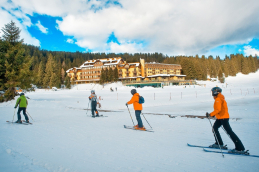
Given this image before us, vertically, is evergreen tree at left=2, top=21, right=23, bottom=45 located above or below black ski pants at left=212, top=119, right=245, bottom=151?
above

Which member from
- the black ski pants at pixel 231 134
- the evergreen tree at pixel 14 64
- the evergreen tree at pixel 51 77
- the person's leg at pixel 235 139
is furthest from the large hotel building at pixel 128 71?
→ the person's leg at pixel 235 139

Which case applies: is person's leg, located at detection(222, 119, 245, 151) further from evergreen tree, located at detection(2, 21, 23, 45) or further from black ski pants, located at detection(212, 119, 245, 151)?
evergreen tree, located at detection(2, 21, 23, 45)

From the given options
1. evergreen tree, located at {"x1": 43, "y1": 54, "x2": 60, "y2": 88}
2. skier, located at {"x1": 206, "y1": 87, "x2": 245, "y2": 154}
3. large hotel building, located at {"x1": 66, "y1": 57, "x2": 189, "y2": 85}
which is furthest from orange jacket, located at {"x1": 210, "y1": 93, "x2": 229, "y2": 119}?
evergreen tree, located at {"x1": 43, "y1": 54, "x2": 60, "y2": 88}

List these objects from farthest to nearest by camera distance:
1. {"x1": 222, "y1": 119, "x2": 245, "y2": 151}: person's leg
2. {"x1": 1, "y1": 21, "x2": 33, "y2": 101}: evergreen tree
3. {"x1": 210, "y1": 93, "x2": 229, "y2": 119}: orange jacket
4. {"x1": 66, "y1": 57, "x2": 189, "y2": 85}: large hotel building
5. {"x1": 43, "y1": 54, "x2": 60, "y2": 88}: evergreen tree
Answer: {"x1": 66, "y1": 57, "x2": 189, "y2": 85}: large hotel building, {"x1": 43, "y1": 54, "x2": 60, "y2": 88}: evergreen tree, {"x1": 1, "y1": 21, "x2": 33, "y2": 101}: evergreen tree, {"x1": 210, "y1": 93, "x2": 229, "y2": 119}: orange jacket, {"x1": 222, "y1": 119, "x2": 245, "y2": 151}: person's leg

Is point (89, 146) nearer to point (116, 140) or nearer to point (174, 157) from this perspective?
point (116, 140)

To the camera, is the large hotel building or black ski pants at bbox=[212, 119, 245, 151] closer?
black ski pants at bbox=[212, 119, 245, 151]

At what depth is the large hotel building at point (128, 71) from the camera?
238 ft

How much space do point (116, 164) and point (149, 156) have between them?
100cm

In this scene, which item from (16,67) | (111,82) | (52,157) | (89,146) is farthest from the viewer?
A: (111,82)

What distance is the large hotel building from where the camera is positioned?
238 feet

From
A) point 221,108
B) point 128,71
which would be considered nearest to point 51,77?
point 128,71

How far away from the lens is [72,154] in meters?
4.75

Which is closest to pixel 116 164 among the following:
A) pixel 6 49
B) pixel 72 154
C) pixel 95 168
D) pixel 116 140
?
pixel 95 168

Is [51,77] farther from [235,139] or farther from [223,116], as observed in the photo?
[235,139]
